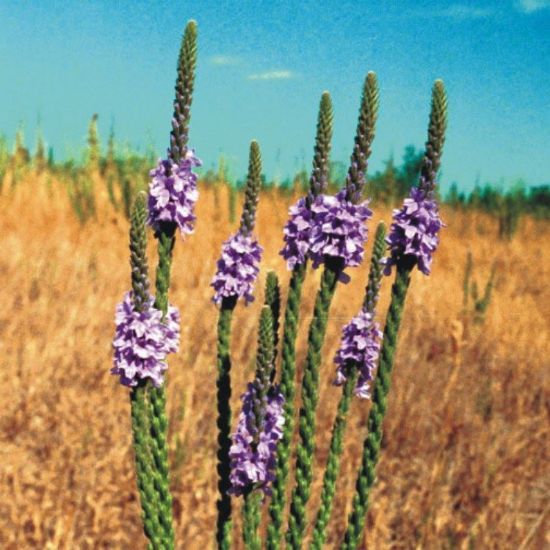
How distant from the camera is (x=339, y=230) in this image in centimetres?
196

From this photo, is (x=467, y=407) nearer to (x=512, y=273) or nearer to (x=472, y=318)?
(x=472, y=318)

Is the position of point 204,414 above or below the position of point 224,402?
below

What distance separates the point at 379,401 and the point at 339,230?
45cm

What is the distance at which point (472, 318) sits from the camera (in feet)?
21.9

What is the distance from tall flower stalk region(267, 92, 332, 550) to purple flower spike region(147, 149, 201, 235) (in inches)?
10.2

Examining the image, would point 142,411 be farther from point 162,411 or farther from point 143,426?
point 162,411

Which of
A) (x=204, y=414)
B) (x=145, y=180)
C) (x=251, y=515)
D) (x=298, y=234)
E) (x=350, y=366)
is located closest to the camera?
(x=298, y=234)

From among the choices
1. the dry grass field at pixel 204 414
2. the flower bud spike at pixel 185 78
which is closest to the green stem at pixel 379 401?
the flower bud spike at pixel 185 78

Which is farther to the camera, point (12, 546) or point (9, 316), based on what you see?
point (9, 316)

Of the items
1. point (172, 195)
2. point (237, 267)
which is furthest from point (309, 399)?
point (172, 195)

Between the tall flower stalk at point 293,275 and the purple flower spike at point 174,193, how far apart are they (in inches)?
10.2

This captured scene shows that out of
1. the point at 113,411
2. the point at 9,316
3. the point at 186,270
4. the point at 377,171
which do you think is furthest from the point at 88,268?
the point at 377,171

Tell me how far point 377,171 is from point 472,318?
6359 mm

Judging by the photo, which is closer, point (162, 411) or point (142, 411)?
point (142, 411)
